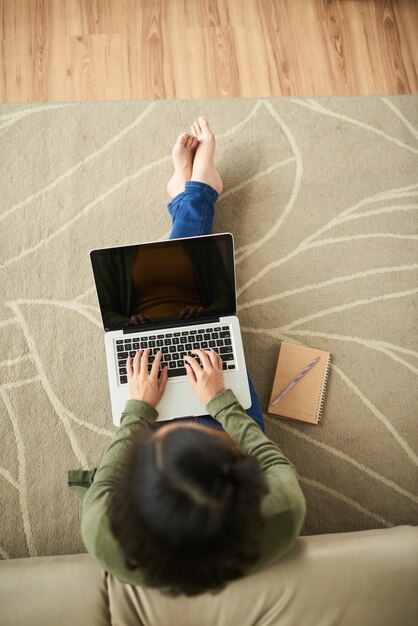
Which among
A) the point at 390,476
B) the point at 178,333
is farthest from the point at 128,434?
the point at 390,476

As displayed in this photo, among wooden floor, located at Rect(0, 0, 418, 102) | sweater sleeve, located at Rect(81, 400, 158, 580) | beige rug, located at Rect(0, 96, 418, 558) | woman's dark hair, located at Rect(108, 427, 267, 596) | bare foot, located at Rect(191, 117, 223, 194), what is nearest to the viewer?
woman's dark hair, located at Rect(108, 427, 267, 596)

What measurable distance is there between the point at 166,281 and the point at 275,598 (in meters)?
0.72

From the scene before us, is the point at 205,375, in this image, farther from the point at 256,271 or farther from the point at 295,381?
the point at 256,271

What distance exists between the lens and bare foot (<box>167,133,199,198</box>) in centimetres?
148

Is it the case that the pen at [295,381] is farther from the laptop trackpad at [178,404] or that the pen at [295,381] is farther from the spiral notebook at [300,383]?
the laptop trackpad at [178,404]

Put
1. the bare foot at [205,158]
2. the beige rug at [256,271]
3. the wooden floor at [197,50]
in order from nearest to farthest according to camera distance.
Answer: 1. the beige rug at [256,271]
2. the bare foot at [205,158]
3. the wooden floor at [197,50]

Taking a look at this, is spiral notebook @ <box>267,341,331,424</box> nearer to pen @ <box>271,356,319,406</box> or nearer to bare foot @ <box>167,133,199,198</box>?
pen @ <box>271,356,319,406</box>

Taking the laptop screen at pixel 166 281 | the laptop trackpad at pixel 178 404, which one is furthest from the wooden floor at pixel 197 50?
the laptop trackpad at pixel 178 404

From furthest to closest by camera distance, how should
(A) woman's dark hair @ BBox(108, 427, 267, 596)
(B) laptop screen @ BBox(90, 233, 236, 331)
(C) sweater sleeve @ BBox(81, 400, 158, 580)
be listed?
(B) laptop screen @ BBox(90, 233, 236, 331), (C) sweater sleeve @ BBox(81, 400, 158, 580), (A) woman's dark hair @ BBox(108, 427, 267, 596)

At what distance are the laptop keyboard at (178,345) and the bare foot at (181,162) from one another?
19.7 inches

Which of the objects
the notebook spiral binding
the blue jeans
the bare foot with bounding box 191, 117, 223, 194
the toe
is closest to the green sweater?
the notebook spiral binding

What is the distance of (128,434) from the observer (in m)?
1.06

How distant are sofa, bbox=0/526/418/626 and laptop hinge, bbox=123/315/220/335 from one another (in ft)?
1.82

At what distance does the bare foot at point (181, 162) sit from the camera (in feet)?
4.87
